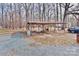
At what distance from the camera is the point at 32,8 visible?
2.14 meters

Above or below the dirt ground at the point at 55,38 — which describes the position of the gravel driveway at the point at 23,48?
below

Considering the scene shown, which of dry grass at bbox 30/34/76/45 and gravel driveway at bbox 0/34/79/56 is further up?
dry grass at bbox 30/34/76/45

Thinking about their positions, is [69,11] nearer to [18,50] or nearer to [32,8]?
[32,8]

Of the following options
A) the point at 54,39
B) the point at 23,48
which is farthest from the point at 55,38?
the point at 23,48

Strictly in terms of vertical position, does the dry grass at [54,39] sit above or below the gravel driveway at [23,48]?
above

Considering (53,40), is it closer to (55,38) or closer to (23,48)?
(55,38)

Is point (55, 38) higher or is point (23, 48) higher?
point (55, 38)

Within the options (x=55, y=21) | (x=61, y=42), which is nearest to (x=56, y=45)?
(x=61, y=42)

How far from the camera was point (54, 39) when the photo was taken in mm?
2137

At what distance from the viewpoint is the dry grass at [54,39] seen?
213 centimetres

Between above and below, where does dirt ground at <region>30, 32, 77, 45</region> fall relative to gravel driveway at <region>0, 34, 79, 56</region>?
above

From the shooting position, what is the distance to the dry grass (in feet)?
6.98

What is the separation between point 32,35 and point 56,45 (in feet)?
0.88

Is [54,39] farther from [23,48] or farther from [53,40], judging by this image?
[23,48]
